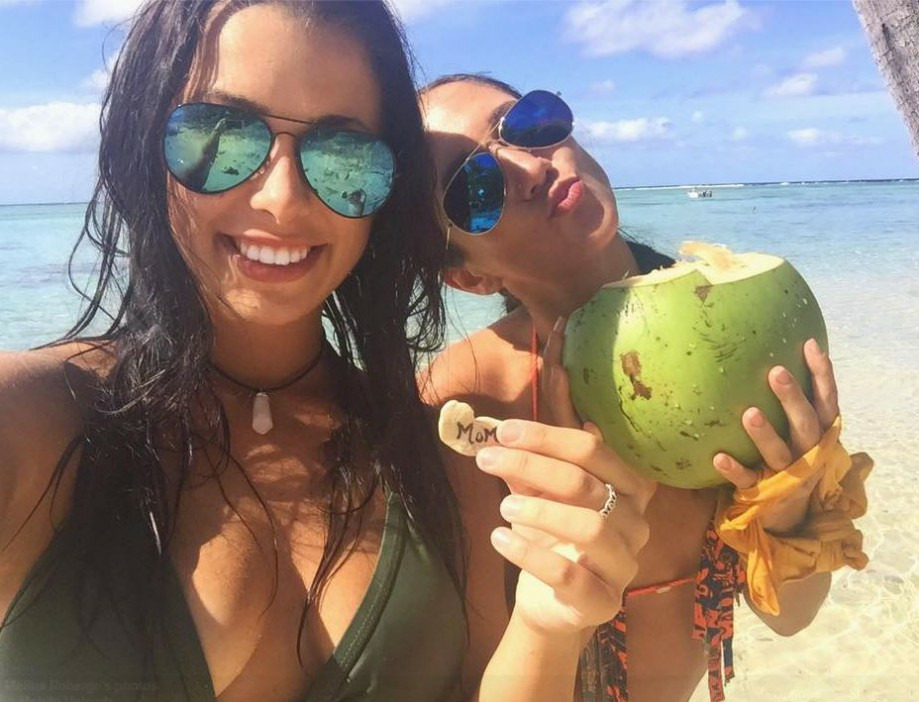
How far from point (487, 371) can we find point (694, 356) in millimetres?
770

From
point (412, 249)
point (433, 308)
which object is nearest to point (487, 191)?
point (412, 249)

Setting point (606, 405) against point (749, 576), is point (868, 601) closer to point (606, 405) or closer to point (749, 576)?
point (749, 576)

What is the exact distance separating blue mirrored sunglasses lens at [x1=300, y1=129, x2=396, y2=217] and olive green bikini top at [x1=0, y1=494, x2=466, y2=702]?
0.56 m

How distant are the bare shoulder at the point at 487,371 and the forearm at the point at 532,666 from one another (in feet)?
1.92

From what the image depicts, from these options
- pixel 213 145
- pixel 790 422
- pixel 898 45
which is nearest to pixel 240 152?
pixel 213 145

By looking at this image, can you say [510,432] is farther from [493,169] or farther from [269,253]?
[493,169]

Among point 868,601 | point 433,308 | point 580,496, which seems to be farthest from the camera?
point 868,601

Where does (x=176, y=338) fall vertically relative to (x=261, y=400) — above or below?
above

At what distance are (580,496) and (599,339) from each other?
0.97ft

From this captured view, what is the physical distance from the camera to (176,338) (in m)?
1.35

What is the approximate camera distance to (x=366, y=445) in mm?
1475

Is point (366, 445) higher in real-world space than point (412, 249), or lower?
lower

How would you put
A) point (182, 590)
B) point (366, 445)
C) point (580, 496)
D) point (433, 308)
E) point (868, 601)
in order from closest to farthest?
point (580, 496) → point (182, 590) → point (366, 445) → point (433, 308) → point (868, 601)

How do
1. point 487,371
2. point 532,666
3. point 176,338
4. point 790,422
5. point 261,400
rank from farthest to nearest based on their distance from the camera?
point 487,371, point 261,400, point 176,338, point 532,666, point 790,422
